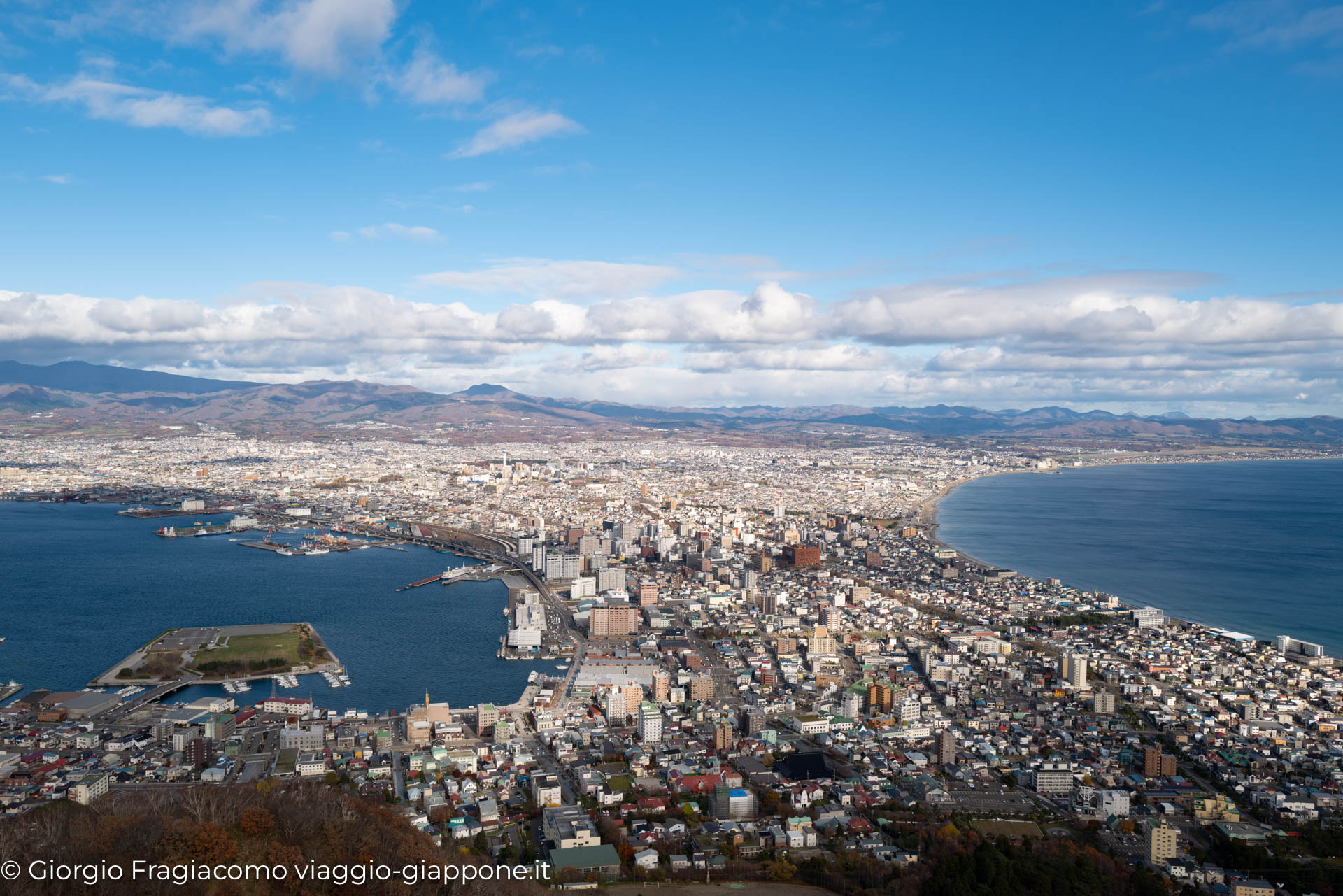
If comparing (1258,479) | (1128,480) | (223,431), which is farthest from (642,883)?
(223,431)

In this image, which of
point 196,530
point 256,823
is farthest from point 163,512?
point 256,823

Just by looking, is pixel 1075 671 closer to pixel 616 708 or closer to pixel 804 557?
pixel 616 708

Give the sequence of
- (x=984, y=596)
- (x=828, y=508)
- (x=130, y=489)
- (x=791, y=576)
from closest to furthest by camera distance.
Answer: (x=984, y=596)
(x=791, y=576)
(x=828, y=508)
(x=130, y=489)

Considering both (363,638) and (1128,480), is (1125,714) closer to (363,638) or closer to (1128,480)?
(363,638)

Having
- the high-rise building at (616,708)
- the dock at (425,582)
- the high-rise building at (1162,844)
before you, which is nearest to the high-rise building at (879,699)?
the high-rise building at (616,708)

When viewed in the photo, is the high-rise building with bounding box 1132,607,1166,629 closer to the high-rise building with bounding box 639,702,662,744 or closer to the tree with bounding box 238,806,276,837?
the high-rise building with bounding box 639,702,662,744

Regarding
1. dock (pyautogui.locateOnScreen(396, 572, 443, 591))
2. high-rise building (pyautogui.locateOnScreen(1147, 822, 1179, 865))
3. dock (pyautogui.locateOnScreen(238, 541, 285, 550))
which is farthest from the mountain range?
high-rise building (pyautogui.locateOnScreen(1147, 822, 1179, 865))
